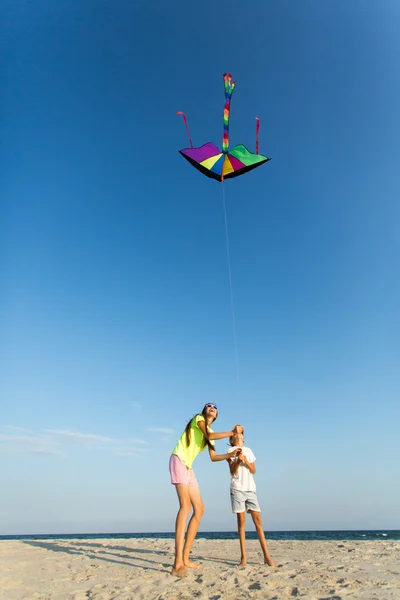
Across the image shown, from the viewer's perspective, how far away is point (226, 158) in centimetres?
668

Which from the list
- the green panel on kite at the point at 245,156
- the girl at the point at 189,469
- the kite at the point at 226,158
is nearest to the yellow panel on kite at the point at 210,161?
the kite at the point at 226,158

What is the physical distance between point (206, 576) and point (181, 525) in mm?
455

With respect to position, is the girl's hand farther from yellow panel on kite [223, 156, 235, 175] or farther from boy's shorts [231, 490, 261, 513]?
yellow panel on kite [223, 156, 235, 175]

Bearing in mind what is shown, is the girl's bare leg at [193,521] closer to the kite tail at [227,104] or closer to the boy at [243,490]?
the boy at [243,490]

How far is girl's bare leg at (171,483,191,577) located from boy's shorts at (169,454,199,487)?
0.05m

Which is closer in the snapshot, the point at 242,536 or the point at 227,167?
the point at 242,536

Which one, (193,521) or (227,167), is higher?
(227,167)

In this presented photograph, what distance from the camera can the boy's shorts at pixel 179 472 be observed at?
385 cm

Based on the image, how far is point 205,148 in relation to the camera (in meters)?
6.73

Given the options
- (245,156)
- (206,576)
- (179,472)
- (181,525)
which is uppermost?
(245,156)

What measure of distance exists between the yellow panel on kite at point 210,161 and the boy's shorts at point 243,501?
468 cm

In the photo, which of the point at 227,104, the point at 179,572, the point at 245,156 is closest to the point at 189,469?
the point at 179,572

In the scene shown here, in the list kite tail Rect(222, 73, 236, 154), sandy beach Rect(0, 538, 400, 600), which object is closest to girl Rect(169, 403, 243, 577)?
sandy beach Rect(0, 538, 400, 600)

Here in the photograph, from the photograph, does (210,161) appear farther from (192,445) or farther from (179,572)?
(179,572)
